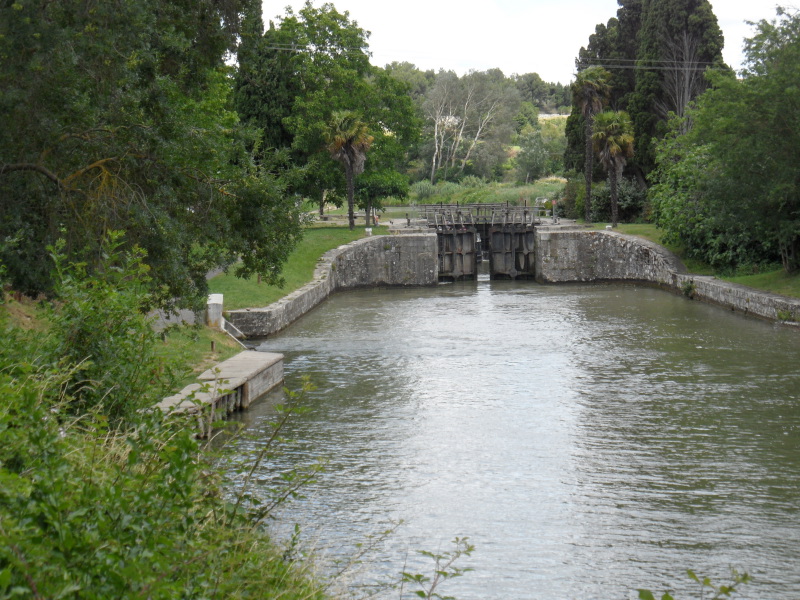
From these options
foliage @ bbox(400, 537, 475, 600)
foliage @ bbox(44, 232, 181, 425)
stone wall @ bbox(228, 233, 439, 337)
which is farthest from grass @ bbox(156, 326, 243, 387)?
stone wall @ bbox(228, 233, 439, 337)

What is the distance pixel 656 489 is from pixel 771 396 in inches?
240

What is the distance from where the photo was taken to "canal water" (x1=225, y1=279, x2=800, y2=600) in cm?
925

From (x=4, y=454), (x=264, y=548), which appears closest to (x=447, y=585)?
(x=264, y=548)

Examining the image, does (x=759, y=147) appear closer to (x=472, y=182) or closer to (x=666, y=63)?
(x=666, y=63)

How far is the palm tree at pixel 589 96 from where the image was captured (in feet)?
141

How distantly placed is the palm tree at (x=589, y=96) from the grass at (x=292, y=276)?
979 cm

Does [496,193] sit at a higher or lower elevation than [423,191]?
lower

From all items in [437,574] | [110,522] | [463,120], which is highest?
[463,120]

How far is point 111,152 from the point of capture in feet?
42.4

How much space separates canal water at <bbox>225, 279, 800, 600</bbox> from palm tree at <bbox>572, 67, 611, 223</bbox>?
18723mm

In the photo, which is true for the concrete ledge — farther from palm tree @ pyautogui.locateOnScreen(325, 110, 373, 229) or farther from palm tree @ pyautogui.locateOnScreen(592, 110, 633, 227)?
palm tree @ pyautogui.locateOnScreen(592, 110, 633, 227)

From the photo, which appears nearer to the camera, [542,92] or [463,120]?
[463,120]

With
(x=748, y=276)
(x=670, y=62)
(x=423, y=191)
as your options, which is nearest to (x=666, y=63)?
(x=670, y=62)

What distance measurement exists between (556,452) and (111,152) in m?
7.49
